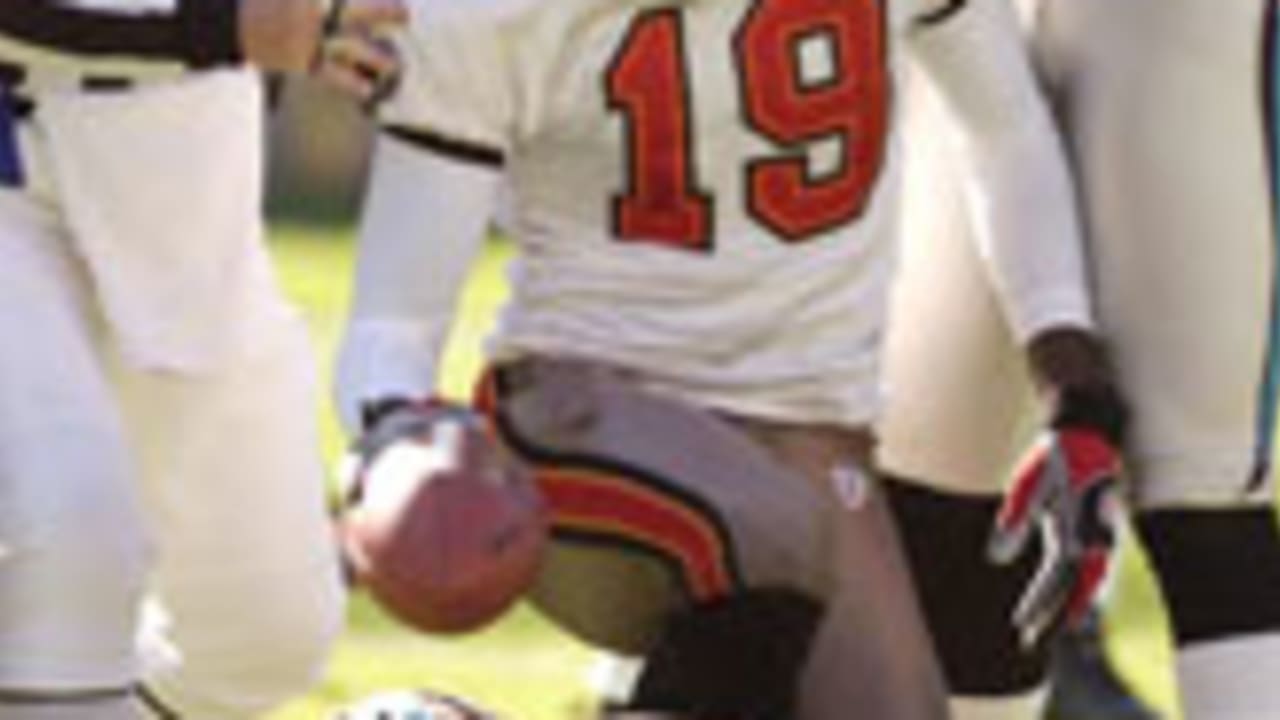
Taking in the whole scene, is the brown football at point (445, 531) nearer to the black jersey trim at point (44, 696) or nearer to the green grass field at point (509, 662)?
the black jersey trim at point (44, 696)

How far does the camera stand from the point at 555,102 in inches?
184

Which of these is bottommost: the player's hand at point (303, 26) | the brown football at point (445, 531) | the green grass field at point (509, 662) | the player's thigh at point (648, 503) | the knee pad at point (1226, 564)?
the green grass field at point (509, 662)

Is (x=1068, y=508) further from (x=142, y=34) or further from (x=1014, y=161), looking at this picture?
(x=142, y=34)

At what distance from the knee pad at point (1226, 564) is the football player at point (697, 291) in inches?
7.9

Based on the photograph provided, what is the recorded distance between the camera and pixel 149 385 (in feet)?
17.3

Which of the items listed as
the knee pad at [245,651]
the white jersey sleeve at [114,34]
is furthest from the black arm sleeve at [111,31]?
the knee pad at [245,651]

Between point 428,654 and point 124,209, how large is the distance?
255cm

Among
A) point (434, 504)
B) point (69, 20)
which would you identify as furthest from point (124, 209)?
point (434, 504)

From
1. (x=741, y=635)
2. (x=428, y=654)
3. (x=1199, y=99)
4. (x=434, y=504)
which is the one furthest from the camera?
(x=428, y=654)

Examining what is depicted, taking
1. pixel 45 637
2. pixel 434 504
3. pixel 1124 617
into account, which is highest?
pixel 434 504

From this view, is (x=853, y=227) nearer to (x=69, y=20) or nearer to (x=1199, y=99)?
(x=1199, y=99)

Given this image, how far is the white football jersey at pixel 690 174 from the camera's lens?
4633 millimetres

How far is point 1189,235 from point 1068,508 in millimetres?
316

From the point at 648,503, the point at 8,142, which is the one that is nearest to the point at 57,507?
the point at 8,142
